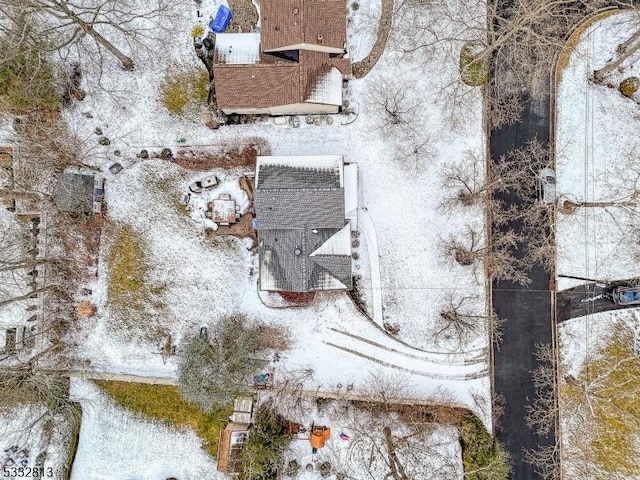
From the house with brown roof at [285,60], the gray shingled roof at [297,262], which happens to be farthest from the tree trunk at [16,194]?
the gray shingled roof at [297,262]

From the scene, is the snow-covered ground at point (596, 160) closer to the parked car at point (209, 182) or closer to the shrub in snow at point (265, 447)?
the shrub in snow at point (265, 447)

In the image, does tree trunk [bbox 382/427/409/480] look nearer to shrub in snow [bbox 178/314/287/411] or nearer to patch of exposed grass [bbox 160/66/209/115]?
shrub in snow [bbox 178/314/287/411]

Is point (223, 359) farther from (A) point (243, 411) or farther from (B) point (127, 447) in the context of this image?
(B) point (127, 447)

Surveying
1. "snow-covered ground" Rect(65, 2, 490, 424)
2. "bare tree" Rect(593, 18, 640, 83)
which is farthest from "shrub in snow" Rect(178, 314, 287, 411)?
"bare tree" Rect(593, 18, 640, 83)

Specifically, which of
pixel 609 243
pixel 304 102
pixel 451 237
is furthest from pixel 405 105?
pixel 609 243

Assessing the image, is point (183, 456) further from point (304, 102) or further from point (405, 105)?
point (405, 105)

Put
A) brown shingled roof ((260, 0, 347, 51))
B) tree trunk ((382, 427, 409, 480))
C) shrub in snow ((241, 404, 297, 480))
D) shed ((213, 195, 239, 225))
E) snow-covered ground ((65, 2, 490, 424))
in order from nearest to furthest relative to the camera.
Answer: tree trunk ((382, 427, 409, 480)), brown shingled roof ((260, 0, 347, 51)), shrub in snow ((241, 404, 297, 480)), shed ((213, 195, 239, 225)), snow-covered ground ((65, 2, 490, 424))
